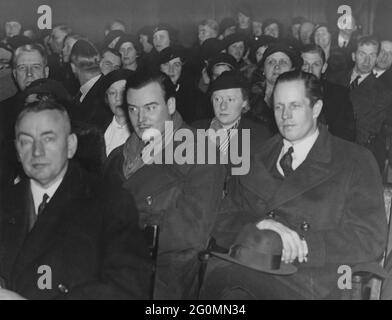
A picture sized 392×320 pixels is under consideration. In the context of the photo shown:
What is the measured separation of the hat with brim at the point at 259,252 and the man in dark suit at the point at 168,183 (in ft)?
0.48

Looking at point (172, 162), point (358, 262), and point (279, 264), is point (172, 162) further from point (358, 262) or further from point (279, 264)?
point (358, 262)

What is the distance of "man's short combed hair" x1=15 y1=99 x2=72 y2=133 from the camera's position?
84.0 inches

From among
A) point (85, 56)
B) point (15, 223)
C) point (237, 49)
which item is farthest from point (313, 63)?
point (15, 223)

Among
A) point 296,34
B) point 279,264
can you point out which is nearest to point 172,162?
point 279,264

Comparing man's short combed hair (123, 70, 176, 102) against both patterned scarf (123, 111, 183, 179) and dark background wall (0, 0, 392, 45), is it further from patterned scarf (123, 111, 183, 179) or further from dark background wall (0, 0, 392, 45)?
dark background wall (0, 0, 392, 45)

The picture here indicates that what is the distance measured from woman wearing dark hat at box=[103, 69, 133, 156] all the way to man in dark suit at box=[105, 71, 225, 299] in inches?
1.6

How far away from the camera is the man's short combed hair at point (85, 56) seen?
2.51m

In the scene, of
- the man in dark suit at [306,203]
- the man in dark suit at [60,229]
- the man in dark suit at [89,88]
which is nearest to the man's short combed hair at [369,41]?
the man in dark suit at [306,203]

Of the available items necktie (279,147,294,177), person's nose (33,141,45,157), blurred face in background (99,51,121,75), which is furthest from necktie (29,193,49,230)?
necktie (279,147,294,177)

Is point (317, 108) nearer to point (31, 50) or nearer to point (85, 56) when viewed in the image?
point (85, 56)

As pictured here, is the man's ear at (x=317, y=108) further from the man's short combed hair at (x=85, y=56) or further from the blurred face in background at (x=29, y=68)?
the blurred face in background at (x=29, y=68)

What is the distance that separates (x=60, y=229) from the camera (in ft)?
6.97
